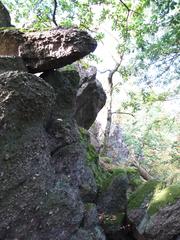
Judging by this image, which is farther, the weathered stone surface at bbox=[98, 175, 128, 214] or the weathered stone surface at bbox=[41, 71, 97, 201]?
the weathered stone surface at bbox=[98, 175, 128, 214]

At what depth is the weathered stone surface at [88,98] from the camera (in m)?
11.7

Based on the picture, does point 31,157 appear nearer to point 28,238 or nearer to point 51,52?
point 28,238

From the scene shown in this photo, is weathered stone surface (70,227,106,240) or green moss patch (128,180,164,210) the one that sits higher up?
green moss patch (128,180,164,210)

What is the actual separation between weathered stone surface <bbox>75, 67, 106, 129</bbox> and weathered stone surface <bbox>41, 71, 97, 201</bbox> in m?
4.19

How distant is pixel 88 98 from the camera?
12.0 m

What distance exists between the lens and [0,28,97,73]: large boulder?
6305mm

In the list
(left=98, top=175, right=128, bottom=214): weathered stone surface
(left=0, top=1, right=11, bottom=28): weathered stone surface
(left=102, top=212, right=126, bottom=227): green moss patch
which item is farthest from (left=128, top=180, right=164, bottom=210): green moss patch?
(left=0, top=1, right=11, bottom=28): weathered stone surface

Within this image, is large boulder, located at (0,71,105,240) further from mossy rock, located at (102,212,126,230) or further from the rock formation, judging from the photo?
mossy rock, located at (102,212,126,230)

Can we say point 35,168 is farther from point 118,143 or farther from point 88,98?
point 118,143

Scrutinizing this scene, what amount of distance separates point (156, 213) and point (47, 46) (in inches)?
184

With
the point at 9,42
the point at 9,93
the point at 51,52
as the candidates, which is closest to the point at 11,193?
the point at 9,93

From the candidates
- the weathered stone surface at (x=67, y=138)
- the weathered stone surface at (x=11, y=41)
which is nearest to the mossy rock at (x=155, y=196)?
the weathered stone surface at (x=67, y=138)

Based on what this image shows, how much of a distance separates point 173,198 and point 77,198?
2511mm

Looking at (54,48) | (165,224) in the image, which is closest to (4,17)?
(54,48)
